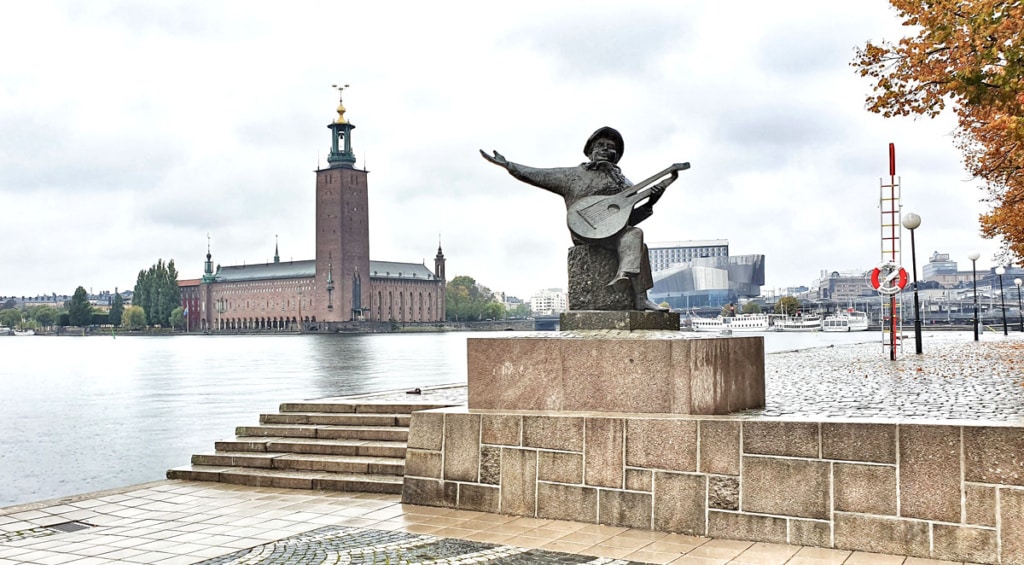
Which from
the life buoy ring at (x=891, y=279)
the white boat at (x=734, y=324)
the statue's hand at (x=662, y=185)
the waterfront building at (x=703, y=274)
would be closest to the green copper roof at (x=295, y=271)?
the waterfront building at (x=703, y=274)

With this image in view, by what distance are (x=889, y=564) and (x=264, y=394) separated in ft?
90.7

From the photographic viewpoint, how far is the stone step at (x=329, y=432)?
448 inches

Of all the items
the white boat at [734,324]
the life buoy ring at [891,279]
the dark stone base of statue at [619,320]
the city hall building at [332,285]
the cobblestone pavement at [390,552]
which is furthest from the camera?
the city hall building at [332,285]

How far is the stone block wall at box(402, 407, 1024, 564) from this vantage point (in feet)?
21.0

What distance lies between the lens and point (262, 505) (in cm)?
922

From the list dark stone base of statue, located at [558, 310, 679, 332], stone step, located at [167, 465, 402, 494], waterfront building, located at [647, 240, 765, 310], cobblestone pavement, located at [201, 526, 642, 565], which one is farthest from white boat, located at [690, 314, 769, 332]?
cobblestone pavement, located at [201, 526, 642, 565]

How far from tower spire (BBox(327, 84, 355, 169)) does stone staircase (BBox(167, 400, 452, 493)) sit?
141510 mm

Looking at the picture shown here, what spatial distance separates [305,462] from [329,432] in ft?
3.04

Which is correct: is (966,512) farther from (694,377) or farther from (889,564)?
(694,377)

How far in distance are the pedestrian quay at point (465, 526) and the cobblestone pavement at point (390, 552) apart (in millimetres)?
16

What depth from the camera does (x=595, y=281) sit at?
943cm

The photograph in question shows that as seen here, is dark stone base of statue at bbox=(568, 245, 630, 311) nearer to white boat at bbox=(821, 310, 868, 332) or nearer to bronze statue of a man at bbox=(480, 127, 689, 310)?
bronze statue of a man at bbox=(480, 127, 689, 310)

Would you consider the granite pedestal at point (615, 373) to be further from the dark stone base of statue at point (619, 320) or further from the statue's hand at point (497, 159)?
the statue's hand at point (497, 159)

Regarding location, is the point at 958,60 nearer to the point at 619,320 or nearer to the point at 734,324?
the point at 619,320
